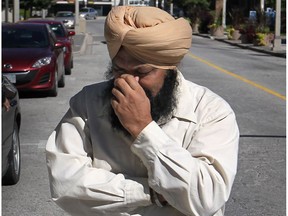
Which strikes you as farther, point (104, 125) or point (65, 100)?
point (65, 100)

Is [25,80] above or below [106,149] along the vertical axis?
below

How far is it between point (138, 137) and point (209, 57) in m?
28.7

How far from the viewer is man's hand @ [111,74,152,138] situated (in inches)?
90.0

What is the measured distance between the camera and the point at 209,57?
101 feet

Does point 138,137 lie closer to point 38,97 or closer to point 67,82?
point 38,97

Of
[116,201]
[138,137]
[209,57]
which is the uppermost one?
[138,137]

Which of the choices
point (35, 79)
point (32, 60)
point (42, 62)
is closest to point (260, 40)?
point (42, 62)

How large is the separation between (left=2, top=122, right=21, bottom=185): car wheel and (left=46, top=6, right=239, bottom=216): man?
5.03m

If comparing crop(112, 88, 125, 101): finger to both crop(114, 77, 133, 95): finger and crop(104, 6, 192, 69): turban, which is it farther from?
crop(104, 6, 192, 69): turban

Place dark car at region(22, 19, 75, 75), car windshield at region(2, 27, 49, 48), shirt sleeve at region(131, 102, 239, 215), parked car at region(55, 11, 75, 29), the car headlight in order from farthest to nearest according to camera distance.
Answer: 1. parked car at region(55, 11, 75, 29)
2. dark car at region(22, 19, 75, 75)
3. car windshield at region(2, 27, 49, 48)
4. the car headlight
5. shirt sleeve at region(131, 102, 239, 215)

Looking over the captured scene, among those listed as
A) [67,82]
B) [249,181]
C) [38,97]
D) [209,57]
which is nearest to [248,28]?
[209,57]

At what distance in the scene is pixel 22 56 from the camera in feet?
50.9

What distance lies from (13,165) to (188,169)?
549 cm

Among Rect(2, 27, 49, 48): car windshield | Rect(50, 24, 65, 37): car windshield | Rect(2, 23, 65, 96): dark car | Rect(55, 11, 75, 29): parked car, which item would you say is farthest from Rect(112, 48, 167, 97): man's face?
Rect(55, 11, 75, 29): parked car
